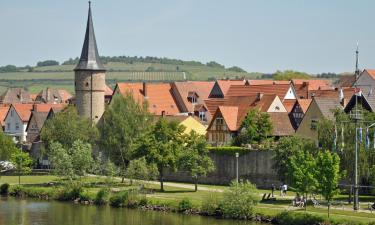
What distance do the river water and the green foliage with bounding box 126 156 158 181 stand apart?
4051 millimetres

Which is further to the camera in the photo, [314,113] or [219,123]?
[219,123]

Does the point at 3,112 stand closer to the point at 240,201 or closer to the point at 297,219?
the point at 240,201

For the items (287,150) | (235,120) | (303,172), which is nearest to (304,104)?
(235,120)

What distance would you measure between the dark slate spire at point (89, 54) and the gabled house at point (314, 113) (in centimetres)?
2871

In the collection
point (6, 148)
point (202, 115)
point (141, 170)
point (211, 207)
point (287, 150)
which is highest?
point (202, 115)

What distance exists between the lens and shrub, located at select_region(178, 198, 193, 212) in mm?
67312

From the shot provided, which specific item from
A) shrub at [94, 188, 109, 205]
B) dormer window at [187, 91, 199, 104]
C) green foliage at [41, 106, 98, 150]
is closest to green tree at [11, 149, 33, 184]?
green foliage at [41, 106, 98, 150]

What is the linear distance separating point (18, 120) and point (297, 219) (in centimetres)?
7222

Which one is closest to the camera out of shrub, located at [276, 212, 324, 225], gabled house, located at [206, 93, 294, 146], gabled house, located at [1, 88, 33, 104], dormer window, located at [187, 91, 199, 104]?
shrub, located at [276, 212, 324, 225]

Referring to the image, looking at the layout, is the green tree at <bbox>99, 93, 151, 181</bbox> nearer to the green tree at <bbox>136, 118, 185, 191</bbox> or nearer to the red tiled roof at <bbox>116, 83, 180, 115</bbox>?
the green tree at <bbox>136, 118, 185, 191</bbox>

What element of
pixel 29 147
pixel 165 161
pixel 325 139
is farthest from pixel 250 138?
pixel 29 147

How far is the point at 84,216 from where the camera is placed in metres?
67.6

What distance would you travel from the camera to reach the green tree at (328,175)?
60625 millimetres

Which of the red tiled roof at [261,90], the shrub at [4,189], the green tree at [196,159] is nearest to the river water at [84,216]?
the green tree at [196,159]
